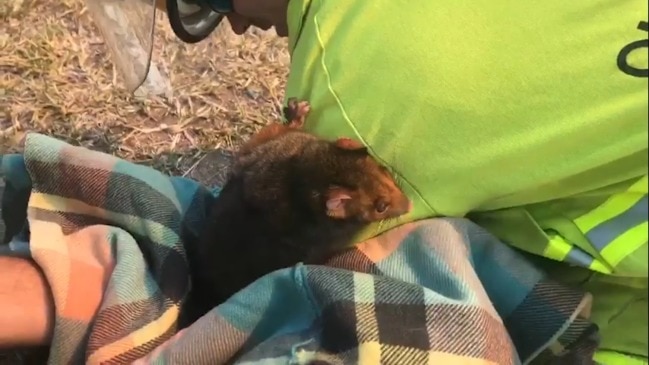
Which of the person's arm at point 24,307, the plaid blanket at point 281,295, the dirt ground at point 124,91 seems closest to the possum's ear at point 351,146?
the plaid blanket at point 281,295

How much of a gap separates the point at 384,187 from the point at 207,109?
66cm

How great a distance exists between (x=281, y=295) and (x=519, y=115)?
31 cm

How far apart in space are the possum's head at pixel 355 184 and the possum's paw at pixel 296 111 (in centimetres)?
5

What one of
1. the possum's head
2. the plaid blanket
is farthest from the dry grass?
the possum's head

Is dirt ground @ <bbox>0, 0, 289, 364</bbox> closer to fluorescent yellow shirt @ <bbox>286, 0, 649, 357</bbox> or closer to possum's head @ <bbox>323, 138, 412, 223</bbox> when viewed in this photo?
possum's head @ <bbox>323, 138, 412, 223</bbox>

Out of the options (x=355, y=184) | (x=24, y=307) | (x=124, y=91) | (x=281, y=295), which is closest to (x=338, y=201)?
(x=355, y=184)

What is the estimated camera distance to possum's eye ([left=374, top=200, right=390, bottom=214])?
3.05 ft

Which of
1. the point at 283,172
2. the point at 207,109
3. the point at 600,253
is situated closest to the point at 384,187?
the point at 283,172

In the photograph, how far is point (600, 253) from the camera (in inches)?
30.7

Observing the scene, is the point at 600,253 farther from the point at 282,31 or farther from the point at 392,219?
the point at 282,31

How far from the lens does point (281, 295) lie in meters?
0.86

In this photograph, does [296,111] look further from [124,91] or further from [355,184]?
[124,91]

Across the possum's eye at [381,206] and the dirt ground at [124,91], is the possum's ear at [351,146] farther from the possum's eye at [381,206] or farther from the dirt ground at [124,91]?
the dirt ground at [124,91]

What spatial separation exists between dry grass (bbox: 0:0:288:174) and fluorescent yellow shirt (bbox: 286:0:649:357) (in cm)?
60
